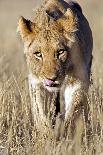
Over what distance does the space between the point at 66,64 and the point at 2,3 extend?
19365 millimetres

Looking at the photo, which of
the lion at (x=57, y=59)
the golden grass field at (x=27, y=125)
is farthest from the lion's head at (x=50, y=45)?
the golden grass field at (x=27, y=125)

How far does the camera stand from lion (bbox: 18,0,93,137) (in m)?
7.42

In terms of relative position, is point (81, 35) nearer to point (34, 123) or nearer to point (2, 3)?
point (34, 123)

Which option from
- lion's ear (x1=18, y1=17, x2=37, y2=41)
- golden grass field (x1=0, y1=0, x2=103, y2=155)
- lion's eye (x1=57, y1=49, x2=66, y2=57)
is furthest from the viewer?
lion's ear (x1=18, y1=17, x2=37, y2=41)

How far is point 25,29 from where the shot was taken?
7738mm

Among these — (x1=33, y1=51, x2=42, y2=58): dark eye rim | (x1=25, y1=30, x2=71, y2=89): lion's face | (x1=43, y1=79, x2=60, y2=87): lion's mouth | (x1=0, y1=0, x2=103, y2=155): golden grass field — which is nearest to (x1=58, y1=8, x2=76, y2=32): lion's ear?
(x1=25, y1=30, x2=71, y2=89): lion's face

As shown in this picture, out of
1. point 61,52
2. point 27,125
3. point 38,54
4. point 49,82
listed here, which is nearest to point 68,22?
point 61,52

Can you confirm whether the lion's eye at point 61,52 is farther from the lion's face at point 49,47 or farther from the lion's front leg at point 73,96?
the lion's front leg at point 73,96

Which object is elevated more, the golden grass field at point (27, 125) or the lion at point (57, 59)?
the lion at point (57, 59)

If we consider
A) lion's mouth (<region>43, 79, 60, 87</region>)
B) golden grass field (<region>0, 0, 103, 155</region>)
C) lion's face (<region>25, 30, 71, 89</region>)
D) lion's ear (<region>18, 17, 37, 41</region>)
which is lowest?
golden grass field (<region>0, 0, 103, 155</region>)

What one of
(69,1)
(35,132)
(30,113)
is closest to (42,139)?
(35,132)

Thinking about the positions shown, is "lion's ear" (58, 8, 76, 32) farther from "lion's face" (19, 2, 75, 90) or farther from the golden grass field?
the golden grass field

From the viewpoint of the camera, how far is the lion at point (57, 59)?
7.42 meters

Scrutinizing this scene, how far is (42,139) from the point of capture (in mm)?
7000
